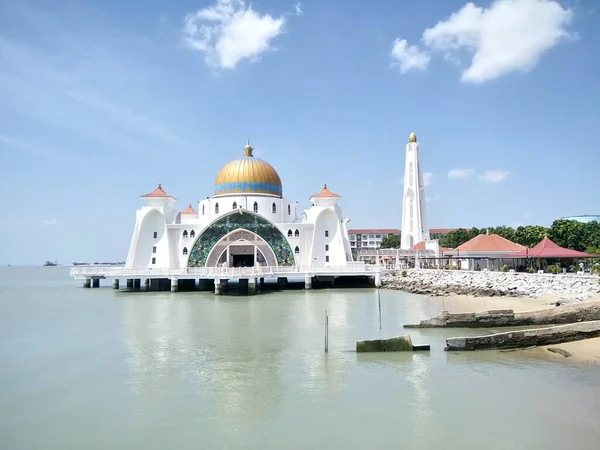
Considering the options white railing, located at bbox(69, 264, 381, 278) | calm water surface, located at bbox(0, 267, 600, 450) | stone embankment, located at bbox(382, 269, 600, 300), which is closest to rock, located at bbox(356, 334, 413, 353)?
calm water surface, located at bbox(0, 267, 600, 450)

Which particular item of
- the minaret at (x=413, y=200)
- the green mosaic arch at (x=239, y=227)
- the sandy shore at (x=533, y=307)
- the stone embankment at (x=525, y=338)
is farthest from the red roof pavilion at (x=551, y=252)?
the minaret at (x=413, y=200)

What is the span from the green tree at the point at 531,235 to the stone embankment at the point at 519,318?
31679 millimetres

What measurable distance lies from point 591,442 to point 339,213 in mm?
33809

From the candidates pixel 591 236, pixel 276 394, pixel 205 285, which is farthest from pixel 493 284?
pixel 276 394

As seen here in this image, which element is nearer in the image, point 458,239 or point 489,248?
point 489,248

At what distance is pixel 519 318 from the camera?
58.6ft

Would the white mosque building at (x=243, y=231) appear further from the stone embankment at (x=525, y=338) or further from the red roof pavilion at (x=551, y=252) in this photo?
the stone embankment at (x=525, y=338)

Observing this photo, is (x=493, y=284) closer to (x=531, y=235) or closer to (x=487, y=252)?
(x=487, y=252)

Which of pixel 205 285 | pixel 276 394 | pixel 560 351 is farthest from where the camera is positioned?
pixel 205 285

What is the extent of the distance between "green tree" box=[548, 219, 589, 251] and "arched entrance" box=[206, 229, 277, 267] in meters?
24.3

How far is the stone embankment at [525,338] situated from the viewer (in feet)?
47.3

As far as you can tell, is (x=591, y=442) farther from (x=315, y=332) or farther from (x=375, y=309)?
(x=375, y=309)

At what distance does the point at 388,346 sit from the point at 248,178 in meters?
29.3

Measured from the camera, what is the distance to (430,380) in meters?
11.8
